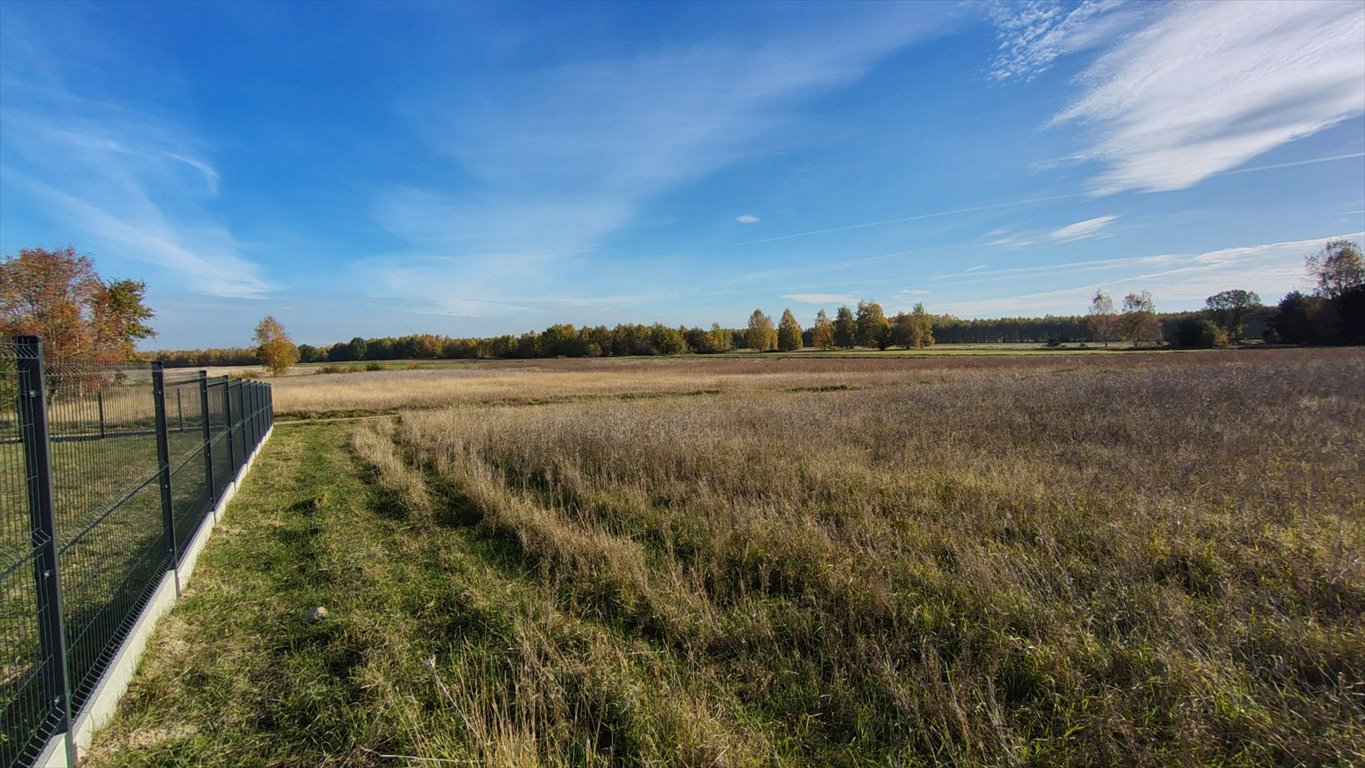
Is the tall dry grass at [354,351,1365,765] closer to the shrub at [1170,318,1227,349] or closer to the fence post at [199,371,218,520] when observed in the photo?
the fence post at [199,371,218,520]

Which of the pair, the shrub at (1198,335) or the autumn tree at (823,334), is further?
the autumn tree at (823,334)

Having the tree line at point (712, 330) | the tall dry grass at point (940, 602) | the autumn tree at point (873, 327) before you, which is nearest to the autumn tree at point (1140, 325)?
the tree line at point (712, 330)

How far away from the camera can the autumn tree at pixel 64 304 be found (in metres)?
22.0

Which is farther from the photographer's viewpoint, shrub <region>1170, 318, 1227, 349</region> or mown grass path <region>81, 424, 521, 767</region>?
shrub <region>1170, 318, 1227, 349</region>

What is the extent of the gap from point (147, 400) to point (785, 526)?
6510 mm

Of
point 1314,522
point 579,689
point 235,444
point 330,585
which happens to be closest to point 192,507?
point 330,585

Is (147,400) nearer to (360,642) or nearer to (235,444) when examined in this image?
(360,642)

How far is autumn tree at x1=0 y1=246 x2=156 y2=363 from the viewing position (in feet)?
72.0

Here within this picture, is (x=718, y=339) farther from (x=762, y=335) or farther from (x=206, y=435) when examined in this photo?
(x=206, y=435)

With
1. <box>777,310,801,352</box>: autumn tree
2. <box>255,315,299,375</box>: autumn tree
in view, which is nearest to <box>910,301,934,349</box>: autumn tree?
<box>777,310,801,352</box>: autumn tree

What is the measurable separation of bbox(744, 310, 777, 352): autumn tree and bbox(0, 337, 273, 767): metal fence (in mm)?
120323

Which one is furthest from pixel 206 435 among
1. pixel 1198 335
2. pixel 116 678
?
pixel 1198 335

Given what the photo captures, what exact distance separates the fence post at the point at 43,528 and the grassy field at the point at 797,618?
55 cm

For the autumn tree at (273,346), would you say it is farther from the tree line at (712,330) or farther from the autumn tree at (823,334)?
the autumn tree at (823,334)
